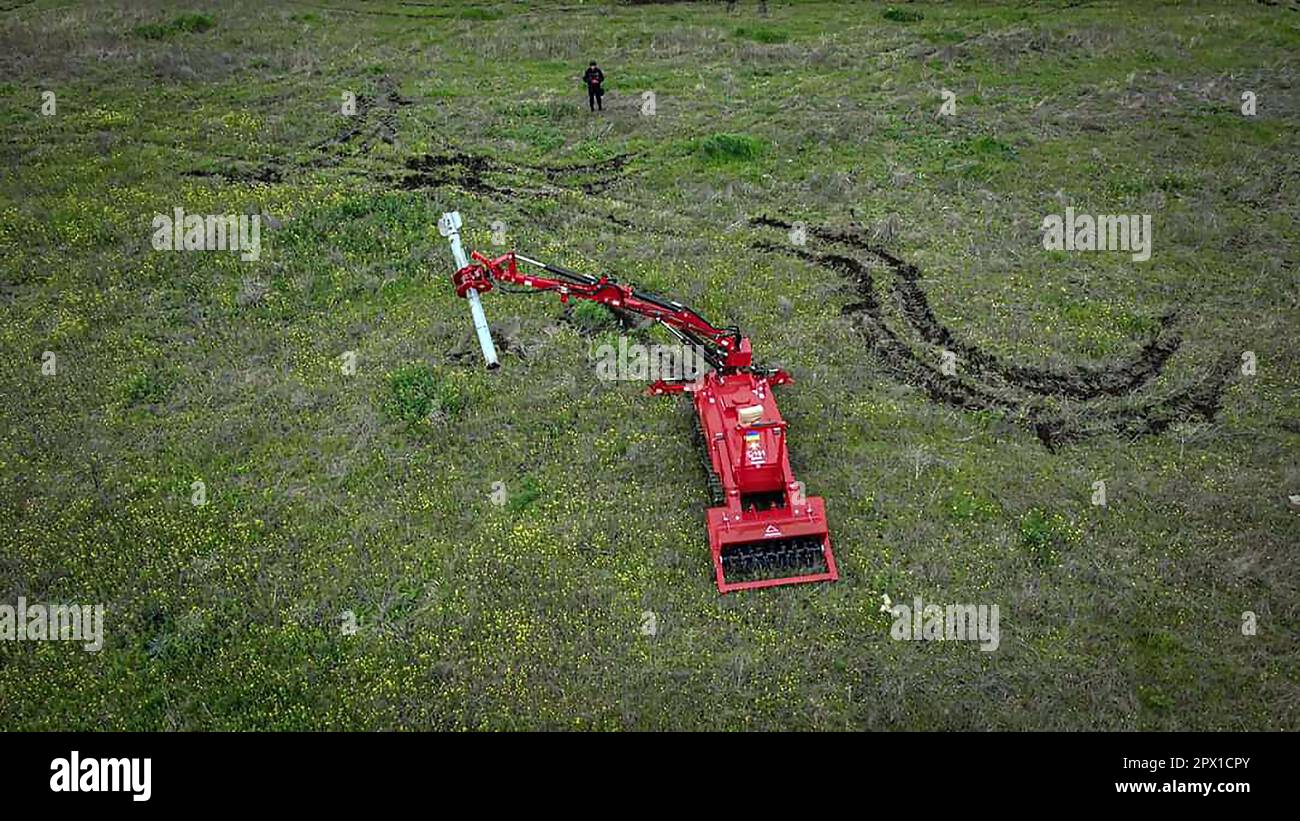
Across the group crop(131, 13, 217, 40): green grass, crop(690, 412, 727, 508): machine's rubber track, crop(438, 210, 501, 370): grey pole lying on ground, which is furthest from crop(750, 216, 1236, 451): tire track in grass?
crop(131, 13, 217, 40): green grass

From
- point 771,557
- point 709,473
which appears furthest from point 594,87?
point 771,557

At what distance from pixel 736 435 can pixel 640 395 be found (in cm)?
419

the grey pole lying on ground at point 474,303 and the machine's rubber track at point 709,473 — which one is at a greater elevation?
the grey pole lying on ground at point 474,303

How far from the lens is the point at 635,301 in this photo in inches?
728

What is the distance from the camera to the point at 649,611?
624 inches

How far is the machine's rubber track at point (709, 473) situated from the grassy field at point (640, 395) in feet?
0.96

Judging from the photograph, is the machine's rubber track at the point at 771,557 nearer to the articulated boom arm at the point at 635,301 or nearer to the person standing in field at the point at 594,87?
the articulated boom arm at the point at 635,301

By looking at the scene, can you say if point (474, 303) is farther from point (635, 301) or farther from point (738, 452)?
point (738, 452)

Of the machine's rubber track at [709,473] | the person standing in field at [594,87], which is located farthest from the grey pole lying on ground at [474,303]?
the person standing in field at [594,87]

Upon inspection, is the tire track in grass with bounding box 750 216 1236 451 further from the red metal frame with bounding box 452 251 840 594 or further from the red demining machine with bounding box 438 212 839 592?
the red demining machine with bounding box 438 212 839 592

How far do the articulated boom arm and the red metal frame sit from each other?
2 cm

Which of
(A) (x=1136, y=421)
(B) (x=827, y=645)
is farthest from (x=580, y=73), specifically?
(B) (x=827, y=645)

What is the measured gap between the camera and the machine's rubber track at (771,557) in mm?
16250

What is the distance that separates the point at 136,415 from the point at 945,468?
17.9 meters
